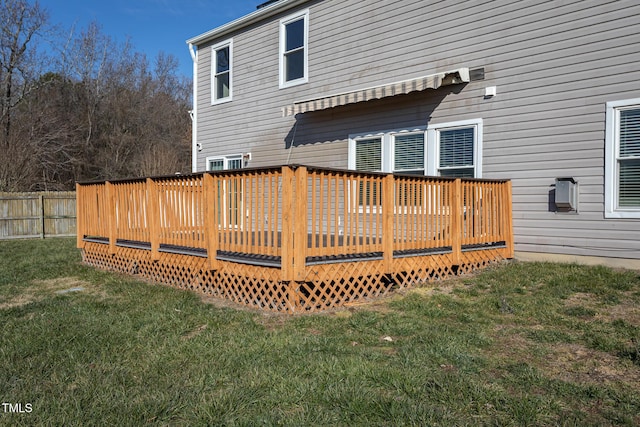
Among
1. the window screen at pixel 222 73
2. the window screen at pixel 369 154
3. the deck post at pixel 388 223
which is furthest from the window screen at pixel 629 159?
the window screen at pixel 222 73

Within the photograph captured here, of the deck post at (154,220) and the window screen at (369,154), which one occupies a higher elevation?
the window screen at (369,154)

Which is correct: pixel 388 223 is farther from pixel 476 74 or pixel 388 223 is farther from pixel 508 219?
pixel 476 74

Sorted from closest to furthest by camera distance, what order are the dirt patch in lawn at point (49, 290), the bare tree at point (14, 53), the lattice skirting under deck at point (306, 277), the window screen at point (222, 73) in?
the lattice skirting under deck at point (306, 277)
the dirt patch in lawn at point (49, 290)
the window screen at point (222, 73)
the bare tree at point (14, 53)

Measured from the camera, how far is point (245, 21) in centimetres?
1191

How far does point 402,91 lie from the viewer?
818 cm

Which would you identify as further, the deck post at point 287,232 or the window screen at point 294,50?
the window screen at point 294,50

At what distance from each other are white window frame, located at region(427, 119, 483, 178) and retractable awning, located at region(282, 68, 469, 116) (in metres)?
0.69

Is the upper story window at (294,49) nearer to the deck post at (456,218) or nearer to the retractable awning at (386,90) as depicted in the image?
the retractable awning at (386,90)

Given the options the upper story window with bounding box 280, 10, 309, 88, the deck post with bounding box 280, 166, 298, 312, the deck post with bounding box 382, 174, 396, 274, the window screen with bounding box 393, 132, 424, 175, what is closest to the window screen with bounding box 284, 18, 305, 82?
the upper story window with bounding box 280, 10, 309, 88

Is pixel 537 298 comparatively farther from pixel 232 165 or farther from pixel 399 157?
pixel 232 165

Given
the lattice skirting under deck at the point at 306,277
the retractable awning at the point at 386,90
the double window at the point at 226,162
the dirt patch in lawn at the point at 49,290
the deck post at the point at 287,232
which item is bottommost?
the dirt patch in lawn at the point at 49,290

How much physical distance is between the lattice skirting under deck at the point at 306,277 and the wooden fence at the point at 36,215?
384 inches

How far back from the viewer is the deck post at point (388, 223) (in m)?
5.98

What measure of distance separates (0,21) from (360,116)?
20412mm
